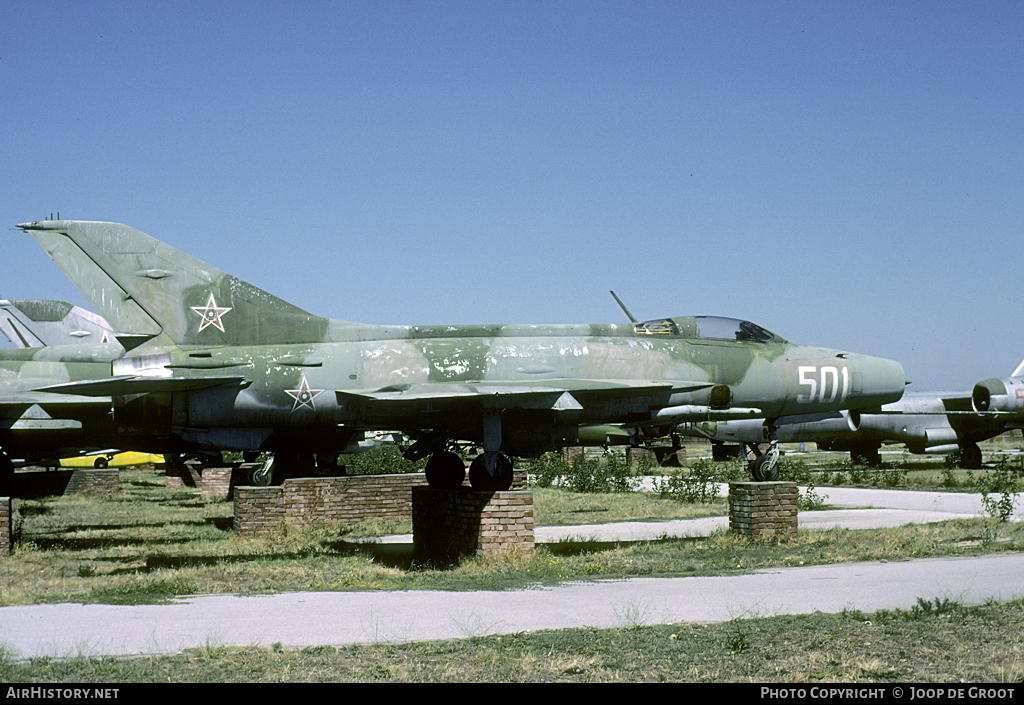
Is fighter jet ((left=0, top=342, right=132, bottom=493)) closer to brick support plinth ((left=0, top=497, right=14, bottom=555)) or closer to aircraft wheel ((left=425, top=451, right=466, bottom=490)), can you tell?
brick support plinth ((left=0, top=497, right=14, bottom=555))

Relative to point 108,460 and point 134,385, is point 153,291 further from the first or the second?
point 108,460

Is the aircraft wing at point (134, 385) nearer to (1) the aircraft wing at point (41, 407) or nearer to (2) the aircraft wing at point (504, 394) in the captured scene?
(2) the aircraft wing at point (504, 394)

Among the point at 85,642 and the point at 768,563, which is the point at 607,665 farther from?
the point at 768,563

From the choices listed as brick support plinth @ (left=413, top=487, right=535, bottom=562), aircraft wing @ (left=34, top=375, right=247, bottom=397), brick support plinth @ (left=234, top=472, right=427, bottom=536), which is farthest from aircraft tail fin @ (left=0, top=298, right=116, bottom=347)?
brick support plinth @ (left=413, top=487, right=535, bottom=562)

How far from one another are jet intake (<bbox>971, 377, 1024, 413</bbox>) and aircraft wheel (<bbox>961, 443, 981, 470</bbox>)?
3991 millimetres

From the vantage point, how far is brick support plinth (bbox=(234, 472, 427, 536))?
15.8 metres

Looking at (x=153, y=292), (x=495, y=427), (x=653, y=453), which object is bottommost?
(x=653, y=453)

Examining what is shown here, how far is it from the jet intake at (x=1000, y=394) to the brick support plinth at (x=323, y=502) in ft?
77.3

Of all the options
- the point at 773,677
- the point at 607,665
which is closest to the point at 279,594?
the point at 607,665

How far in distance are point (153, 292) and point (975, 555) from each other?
39.6 ft

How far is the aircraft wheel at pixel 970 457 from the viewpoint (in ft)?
121

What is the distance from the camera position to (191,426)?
1322cm

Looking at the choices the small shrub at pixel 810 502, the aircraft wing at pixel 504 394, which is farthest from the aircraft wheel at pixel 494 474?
the small shrub at pixel 810 502
